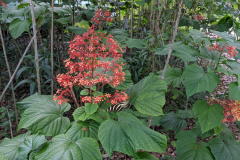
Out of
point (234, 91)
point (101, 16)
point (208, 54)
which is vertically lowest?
point (234, 91)

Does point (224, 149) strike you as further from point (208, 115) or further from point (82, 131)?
point (82, 131)

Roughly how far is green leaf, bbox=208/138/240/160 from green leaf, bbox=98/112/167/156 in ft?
2.30

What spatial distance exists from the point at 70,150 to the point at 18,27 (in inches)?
49.0

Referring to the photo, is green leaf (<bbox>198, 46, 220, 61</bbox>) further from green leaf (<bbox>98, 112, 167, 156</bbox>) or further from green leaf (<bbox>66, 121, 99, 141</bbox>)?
green leaf (<bbox>66, 121, 99, 141</bbox>)

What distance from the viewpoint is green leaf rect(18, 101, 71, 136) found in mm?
1139

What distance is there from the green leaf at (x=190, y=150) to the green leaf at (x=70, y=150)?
0.80m

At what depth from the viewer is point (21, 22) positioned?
1685mm

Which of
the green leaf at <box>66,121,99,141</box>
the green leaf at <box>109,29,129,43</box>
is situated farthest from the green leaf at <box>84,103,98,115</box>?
the green leaf at <box>109,29,129,43</box>

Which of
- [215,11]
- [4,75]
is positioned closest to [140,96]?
[215,11]

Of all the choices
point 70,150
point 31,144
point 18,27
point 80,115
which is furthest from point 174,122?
point 18,27

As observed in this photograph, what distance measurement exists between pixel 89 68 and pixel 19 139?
76cm

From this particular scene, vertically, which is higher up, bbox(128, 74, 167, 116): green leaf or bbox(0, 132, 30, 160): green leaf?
bbox(128, 74, 167, 116): green leaf

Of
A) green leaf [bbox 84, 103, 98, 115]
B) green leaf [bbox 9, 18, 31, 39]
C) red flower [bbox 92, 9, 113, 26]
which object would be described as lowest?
→ green leaf [bbox 84, 103, 98, 115]

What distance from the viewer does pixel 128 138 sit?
3.38 ft
